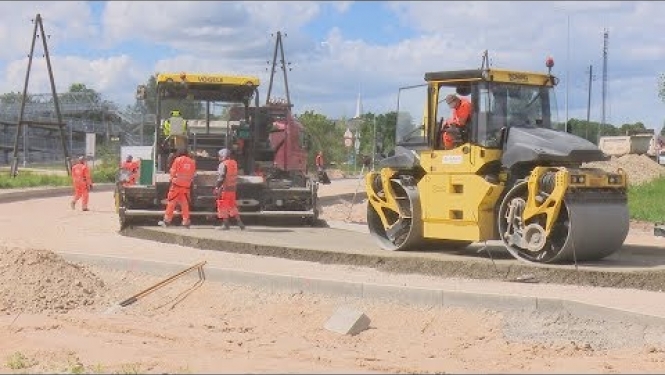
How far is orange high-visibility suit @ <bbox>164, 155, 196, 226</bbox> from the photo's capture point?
16953 millimetres

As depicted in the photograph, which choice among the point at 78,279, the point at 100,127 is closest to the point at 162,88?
the point at 78,279

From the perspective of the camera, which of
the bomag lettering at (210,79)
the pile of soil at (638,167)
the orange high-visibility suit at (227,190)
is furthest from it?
the pile of soil at (638,167)

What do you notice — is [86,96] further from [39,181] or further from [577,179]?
[577,179]

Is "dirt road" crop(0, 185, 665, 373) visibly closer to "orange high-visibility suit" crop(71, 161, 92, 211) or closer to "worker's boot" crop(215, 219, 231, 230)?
"worker's boot" crop(215, 219, 231, 230)

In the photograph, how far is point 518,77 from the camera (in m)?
12.4

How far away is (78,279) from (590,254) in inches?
261

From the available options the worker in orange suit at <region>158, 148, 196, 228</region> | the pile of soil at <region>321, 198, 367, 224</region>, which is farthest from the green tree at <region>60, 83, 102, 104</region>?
the worker in orange suit at <region>158, 148, 196, 228</region>

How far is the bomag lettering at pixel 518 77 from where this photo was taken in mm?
12395

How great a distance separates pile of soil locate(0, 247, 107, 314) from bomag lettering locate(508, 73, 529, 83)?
613 centimetres

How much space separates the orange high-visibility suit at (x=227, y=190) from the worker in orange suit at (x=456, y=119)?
5224 mm

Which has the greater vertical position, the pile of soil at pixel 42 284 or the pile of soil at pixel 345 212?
the pile of soil at pixel 345 212

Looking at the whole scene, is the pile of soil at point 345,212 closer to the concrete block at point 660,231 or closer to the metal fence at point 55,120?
the concrete block at point 660,231

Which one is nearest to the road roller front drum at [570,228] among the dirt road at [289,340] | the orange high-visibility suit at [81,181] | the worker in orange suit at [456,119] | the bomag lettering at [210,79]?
the worker in orange suit at [456,119]

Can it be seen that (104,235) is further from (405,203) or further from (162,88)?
(405,203)
